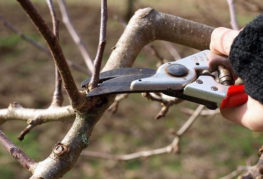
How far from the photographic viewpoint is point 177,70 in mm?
1128

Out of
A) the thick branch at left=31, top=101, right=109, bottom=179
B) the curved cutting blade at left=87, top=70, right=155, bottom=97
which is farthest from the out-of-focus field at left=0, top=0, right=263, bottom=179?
the thick branch at left=31, top=101, right=109, bottom=179

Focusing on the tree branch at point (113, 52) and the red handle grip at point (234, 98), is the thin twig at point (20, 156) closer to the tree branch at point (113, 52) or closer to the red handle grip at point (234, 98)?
the tree branch at point (113, 52)

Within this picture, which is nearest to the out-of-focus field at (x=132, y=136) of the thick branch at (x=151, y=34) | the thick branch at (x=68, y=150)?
the thick branch at (x=151, y=34)

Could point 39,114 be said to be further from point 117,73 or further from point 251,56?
point 251,56

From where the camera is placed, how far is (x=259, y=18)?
0.92m

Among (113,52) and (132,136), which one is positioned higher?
(113,52)

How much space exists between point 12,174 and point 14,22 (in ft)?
14.4

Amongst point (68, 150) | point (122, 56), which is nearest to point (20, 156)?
point (68, 150)

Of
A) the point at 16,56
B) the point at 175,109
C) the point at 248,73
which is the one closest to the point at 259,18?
the point at 248,73

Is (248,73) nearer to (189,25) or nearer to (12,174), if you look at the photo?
(189,25)

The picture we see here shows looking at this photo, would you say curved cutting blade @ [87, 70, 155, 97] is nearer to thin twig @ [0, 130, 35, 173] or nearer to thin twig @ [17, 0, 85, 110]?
thin twig @ [17, 0, 85, 110]

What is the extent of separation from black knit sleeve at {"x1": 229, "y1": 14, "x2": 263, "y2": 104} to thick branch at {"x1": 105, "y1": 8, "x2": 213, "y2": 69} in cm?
34

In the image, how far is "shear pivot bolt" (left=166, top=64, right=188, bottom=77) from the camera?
3.67 ft

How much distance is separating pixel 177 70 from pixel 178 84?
0.06 m
